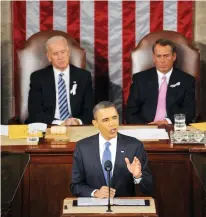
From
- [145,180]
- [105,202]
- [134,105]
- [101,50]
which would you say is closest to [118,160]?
[145,180]

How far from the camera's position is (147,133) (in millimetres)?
5648

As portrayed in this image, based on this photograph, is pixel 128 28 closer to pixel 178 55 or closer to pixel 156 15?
pixel 156 15

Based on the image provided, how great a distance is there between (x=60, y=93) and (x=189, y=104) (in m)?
1.23

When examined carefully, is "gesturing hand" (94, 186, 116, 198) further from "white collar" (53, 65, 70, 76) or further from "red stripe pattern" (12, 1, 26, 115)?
"red stripe pattern" (12, 1, 26, 115)

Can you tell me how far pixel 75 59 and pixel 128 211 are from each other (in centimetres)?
314

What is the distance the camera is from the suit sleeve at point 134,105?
6.55 meters

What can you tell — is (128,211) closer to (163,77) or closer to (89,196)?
(89,196)

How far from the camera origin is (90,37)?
7.33 m

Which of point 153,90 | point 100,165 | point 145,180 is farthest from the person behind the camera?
point 153,90

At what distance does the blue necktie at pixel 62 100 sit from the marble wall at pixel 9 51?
3.14ft

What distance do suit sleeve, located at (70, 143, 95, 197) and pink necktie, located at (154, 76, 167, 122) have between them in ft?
6.81

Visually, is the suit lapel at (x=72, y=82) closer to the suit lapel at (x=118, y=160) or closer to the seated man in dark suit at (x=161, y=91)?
the seated man in dark suit at (x=161, y=91)

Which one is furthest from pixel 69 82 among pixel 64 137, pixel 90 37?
pixel 64 137

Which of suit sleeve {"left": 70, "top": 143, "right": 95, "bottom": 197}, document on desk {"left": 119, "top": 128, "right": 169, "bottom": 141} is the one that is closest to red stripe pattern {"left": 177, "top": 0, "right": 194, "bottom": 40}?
document on desk {"left": 119, "top": 128, "right": 169, "bottom": 141}
